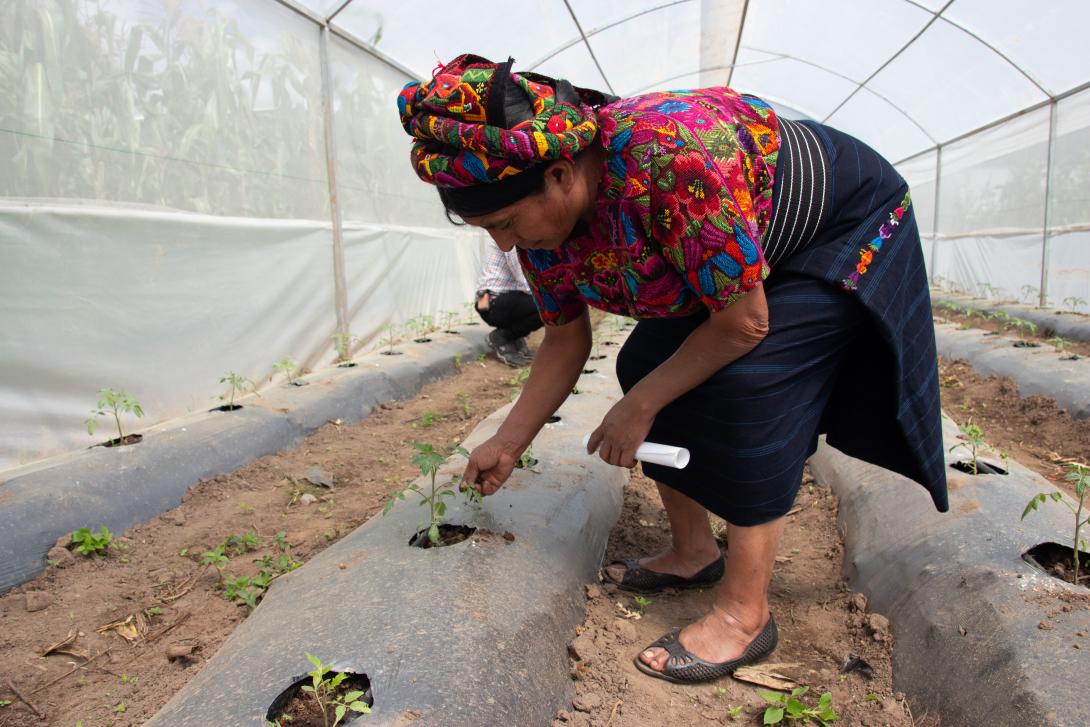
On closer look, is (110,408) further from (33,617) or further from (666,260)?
(666,260)

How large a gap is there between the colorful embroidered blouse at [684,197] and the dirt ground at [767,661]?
77cm

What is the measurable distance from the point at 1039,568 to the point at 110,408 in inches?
123

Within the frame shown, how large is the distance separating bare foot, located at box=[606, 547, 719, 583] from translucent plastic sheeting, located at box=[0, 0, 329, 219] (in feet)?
7.98

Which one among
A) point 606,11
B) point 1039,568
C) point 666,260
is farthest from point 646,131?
point 606,11

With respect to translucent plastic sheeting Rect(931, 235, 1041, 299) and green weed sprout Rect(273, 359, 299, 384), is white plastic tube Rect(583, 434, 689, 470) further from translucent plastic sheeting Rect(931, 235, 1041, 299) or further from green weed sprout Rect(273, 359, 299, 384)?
translucent plastic sheeting Rect(931, 235, 1041, 299)

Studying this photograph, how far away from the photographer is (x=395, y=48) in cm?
507

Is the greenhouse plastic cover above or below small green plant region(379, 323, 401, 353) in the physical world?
above

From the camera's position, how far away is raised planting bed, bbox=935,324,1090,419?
3.45 m

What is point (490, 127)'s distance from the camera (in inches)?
42.9

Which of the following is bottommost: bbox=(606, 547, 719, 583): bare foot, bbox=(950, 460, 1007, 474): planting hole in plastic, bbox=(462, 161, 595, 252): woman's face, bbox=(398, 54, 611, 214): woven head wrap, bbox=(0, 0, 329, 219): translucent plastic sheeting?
bbox=(606, 547, 719, 583): bare foot

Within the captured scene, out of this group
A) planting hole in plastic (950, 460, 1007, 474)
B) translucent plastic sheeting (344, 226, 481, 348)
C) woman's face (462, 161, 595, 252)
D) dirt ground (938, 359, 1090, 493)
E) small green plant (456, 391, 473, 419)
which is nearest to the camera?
woman's face (462, 161, 595, 252)

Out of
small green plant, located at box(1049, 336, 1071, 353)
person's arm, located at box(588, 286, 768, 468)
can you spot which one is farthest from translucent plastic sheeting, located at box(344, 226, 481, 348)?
small green plant, located at box(1049, 336, 1071, 353)

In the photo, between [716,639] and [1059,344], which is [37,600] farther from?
[1059,344]

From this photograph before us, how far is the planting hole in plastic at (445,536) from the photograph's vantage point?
1.67m
